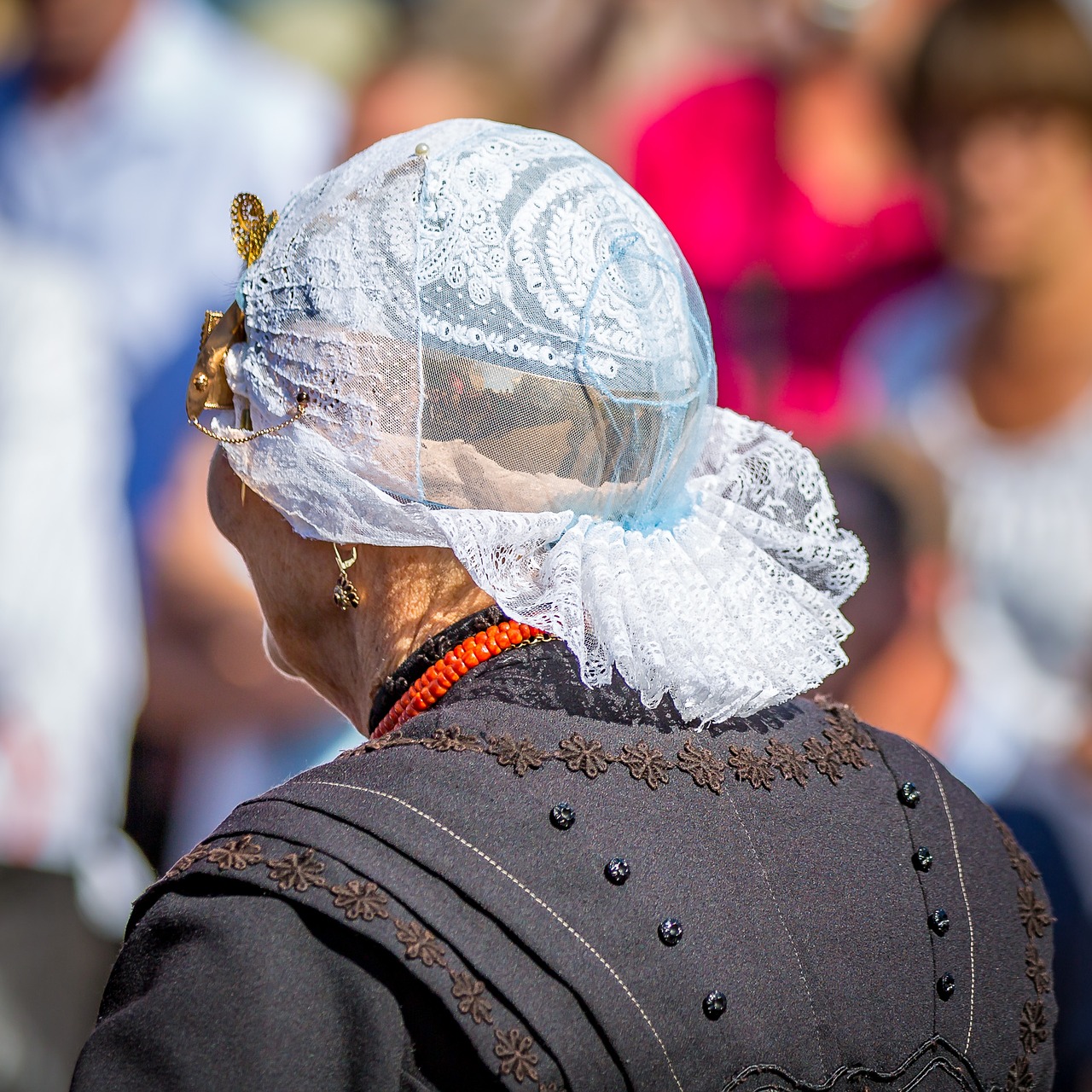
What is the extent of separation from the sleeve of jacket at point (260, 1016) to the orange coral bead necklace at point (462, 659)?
33cm

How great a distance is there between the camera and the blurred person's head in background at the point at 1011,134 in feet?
12.4

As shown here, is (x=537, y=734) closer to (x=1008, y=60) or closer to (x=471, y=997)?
(x=471, y=997)

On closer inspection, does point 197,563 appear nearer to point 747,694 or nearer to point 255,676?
point 255,676

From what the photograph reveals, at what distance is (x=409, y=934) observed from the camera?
47.6 inches

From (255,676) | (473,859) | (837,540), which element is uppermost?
(837,540)

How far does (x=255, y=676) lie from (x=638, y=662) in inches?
119

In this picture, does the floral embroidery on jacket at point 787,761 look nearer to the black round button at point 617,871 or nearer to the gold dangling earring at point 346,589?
the black round button at point 617,871

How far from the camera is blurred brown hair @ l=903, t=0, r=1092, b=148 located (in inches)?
149

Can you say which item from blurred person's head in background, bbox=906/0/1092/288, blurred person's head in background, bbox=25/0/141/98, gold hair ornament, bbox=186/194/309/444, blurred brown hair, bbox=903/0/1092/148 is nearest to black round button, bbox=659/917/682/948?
gold hair ornament, bbox=186/194/309/444

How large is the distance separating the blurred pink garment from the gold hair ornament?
2434 mm

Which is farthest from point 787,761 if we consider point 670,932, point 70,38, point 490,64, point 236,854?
point 70,38

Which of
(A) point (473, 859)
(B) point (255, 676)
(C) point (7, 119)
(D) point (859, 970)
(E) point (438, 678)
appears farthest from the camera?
(C) point (7, 119)

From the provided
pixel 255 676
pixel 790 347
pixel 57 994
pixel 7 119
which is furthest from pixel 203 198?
pixel 57 994

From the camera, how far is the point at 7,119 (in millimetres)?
4512
